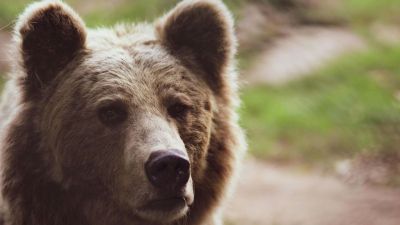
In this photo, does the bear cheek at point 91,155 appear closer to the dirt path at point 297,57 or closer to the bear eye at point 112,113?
the bear eye at point 112,113

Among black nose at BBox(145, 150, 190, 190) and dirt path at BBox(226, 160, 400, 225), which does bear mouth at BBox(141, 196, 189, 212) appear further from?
dirt path at BBox(226, 160, 400, 225)

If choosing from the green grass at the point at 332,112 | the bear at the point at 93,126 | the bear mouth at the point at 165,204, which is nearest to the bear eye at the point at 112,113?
the bear at the point at 93,126

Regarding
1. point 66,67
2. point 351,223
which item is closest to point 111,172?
point 66,67

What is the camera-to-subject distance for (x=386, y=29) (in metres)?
13.2

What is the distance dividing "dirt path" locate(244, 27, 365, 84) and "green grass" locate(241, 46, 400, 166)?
0.22 meters

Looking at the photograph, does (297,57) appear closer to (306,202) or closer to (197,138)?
(306,202)

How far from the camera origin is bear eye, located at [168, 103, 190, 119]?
421 centimetres

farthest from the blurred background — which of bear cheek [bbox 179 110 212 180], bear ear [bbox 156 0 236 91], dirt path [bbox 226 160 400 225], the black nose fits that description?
the black nose

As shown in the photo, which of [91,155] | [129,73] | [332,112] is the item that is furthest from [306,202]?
[91,155]

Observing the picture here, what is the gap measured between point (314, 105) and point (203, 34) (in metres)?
6.19

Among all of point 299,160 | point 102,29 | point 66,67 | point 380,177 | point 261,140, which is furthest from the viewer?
point 261,140

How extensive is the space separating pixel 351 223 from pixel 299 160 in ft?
9.98

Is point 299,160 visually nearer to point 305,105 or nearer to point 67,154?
point 305,105

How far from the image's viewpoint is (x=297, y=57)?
39.3 ft
